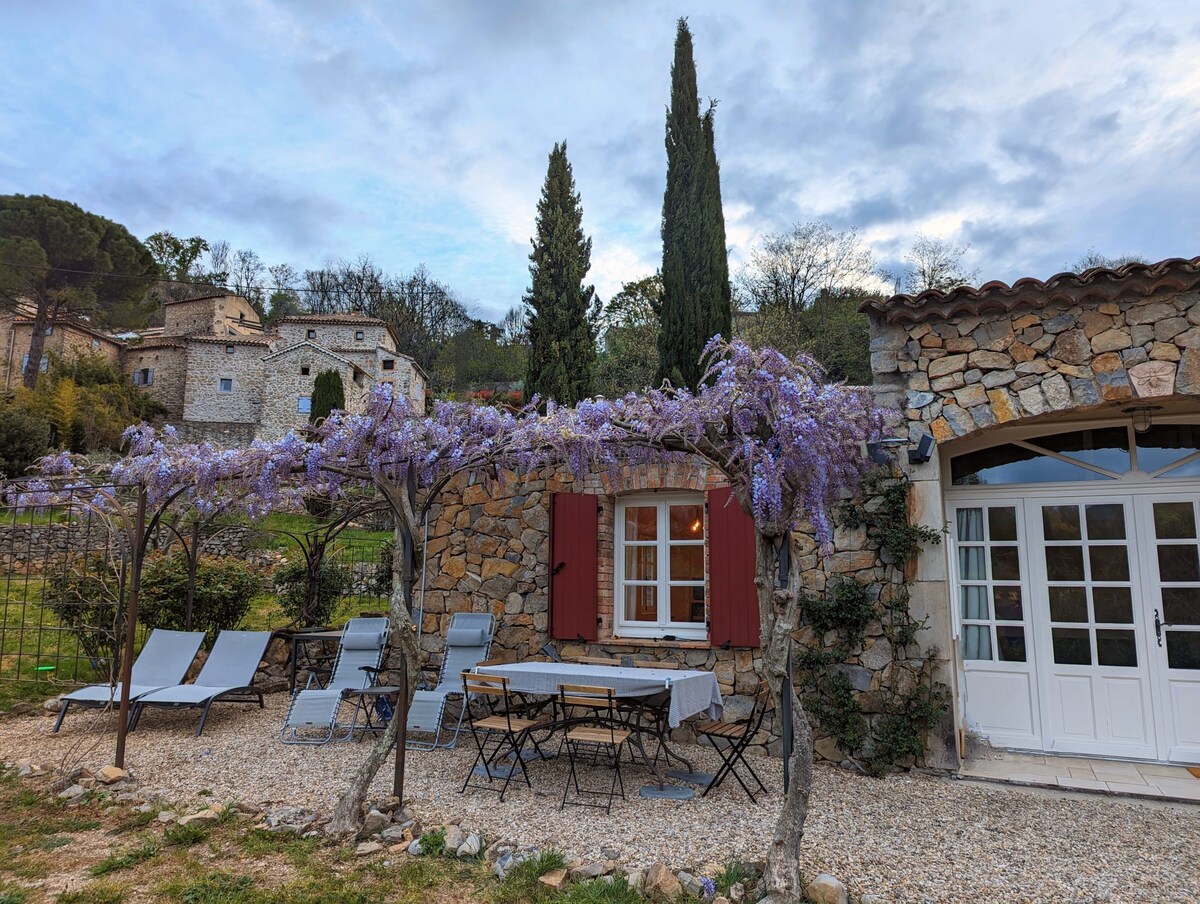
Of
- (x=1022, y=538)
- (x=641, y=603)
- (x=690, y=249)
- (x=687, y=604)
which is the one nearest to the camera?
(x=1022, y=538)

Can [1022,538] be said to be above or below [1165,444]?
below

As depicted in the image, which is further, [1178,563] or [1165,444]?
[1165,444]

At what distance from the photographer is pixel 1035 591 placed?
195 inches

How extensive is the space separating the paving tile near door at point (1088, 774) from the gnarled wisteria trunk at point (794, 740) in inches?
87.7

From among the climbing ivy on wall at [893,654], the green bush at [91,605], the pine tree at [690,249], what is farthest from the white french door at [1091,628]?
the green bush at [91,605]

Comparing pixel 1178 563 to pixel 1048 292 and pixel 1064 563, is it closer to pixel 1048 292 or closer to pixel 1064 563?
pixel 1064 563

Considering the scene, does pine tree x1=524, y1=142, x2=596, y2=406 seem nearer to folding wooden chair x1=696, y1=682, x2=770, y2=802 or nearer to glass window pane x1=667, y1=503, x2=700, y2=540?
glass window pane x1=667, y1=503, x2=700, y2=540

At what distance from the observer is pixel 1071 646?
4.86 meters

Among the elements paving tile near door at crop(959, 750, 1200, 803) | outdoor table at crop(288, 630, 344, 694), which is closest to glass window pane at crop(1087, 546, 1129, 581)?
paving tile near door at crop(959, 750, 1200, 803)

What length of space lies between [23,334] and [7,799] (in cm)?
3063

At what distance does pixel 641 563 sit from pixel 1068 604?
3.04m

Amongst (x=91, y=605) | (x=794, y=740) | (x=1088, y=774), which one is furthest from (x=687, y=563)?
(x=91, y=605)

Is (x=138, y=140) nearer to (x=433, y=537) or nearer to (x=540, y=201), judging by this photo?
(x=540, y=201)

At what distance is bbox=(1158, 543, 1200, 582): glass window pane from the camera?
4617 millimetres
